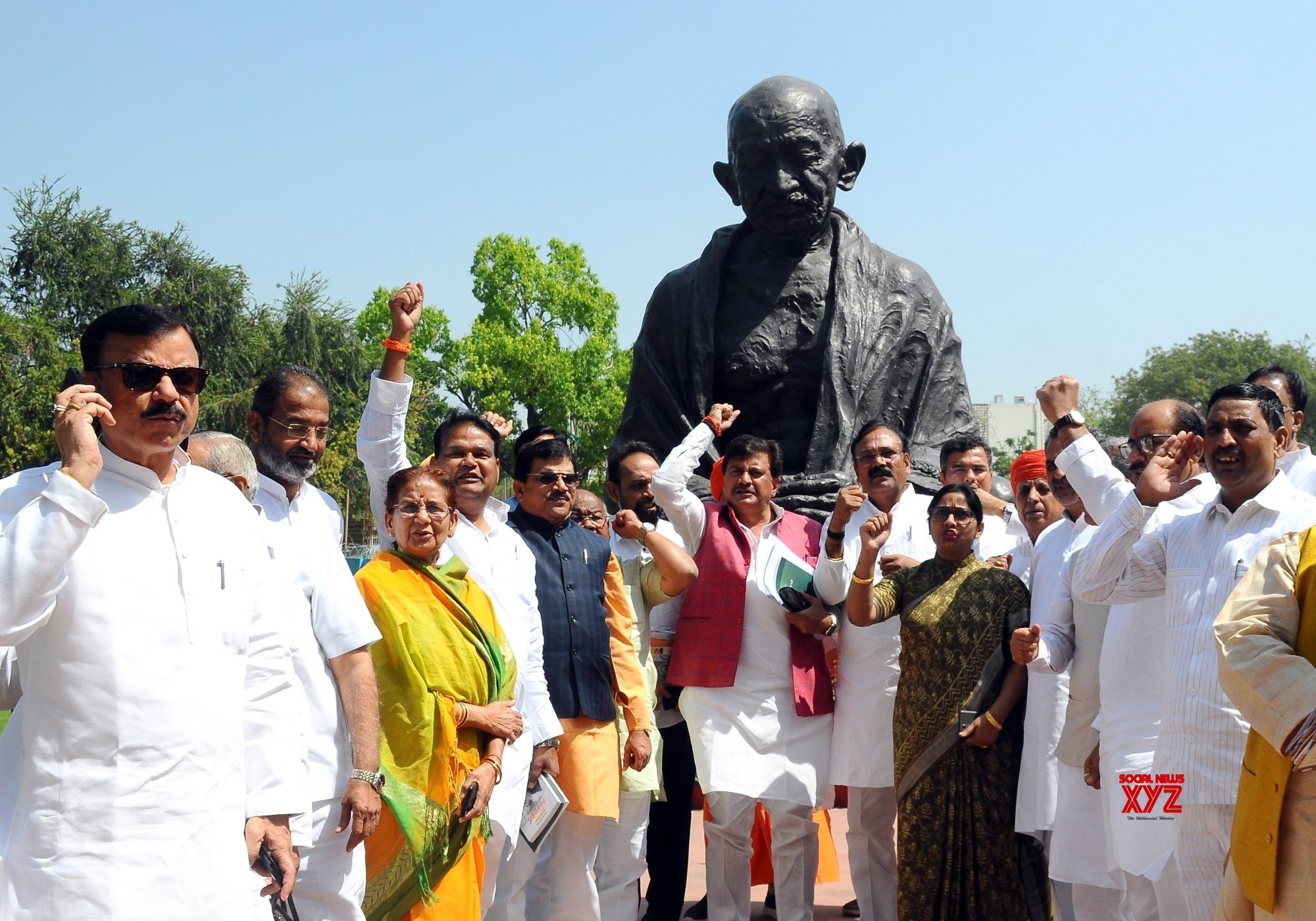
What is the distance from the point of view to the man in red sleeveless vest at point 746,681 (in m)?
5.42

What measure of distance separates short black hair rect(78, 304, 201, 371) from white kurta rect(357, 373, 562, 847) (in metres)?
1.48

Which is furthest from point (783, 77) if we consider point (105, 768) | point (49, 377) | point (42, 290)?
point (42, 290)

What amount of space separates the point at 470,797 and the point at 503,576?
2.98ft

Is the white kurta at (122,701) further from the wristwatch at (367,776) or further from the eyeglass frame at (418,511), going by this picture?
the eyeglass frame at (418,511)

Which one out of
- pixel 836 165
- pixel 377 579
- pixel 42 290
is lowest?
pixel 377 579

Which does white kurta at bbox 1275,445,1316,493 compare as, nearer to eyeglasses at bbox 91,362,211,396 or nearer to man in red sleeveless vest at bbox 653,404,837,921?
man in red sleeveless vest at bbox 653,404,837,921

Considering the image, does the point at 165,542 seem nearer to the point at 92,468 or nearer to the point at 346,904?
the point at 92,468

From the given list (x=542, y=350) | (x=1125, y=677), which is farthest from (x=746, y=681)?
(x=542, y=350)

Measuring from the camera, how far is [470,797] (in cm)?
421

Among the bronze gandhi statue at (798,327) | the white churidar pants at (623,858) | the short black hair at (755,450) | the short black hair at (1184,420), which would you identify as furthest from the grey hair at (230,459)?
the bronze gandhi statue at (798,327)

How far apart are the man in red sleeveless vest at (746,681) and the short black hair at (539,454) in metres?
0.42

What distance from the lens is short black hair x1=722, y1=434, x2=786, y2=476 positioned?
5.78 metres

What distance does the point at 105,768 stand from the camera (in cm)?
267

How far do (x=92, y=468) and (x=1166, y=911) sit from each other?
11.5 feet
